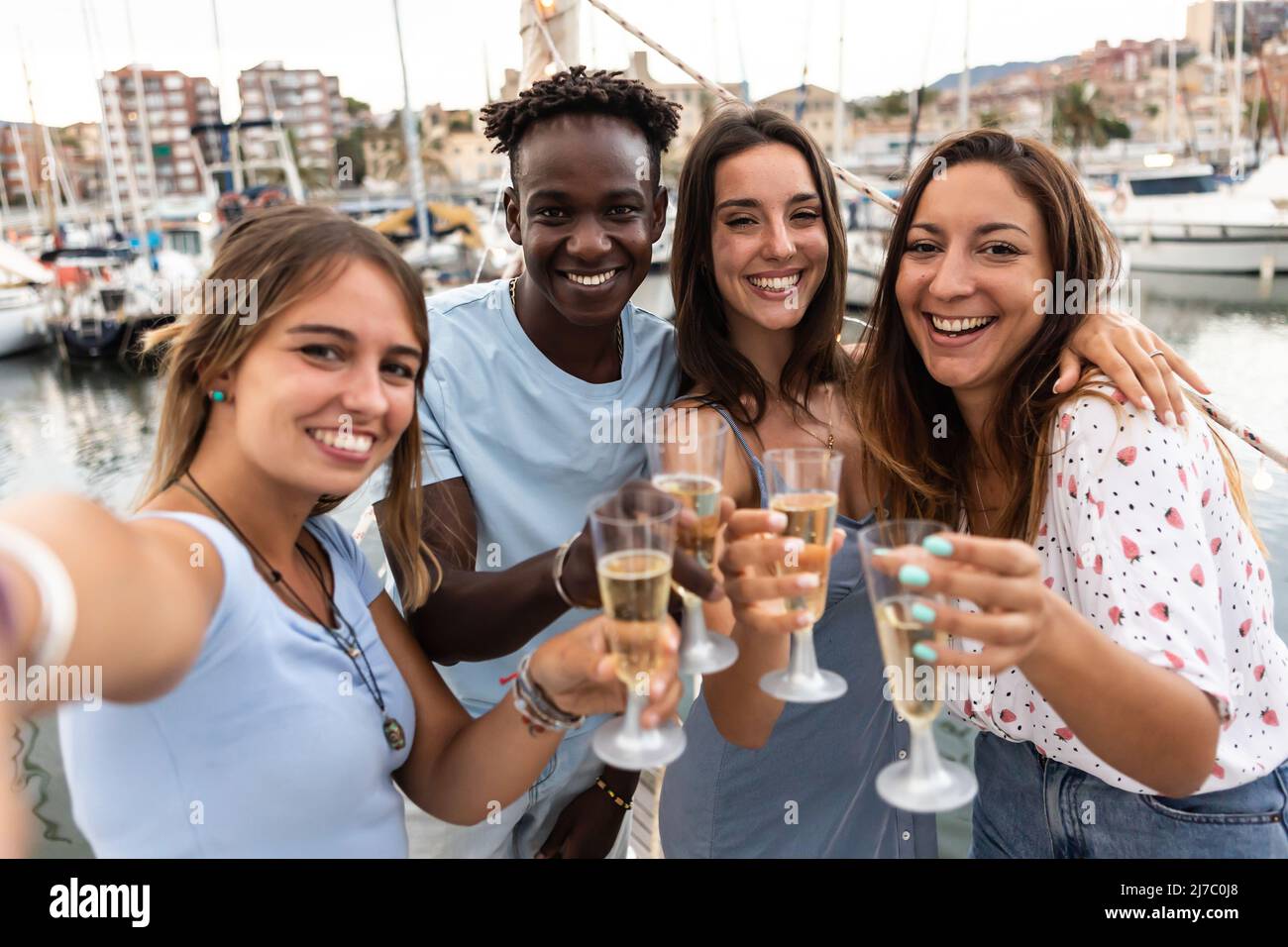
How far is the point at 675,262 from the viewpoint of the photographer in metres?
2.74

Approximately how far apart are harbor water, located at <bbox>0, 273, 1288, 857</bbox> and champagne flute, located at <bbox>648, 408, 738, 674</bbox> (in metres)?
4.48

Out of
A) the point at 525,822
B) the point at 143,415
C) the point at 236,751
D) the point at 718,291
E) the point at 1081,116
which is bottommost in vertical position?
the point at 143,415

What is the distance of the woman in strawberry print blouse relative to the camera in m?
1.57

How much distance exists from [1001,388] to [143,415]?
851 inches

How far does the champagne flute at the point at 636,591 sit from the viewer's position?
1.50 m

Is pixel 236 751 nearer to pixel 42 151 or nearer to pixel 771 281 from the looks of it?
pixel 771 281

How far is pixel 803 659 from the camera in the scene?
6.06 ft

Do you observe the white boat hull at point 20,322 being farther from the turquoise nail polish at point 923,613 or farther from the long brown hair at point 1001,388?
the turquoise nail polish at point 923,613

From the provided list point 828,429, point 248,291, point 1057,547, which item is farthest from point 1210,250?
point 248,291

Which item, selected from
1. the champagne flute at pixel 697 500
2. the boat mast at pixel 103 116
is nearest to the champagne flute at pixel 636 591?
the champagne flute at pixel 697 500

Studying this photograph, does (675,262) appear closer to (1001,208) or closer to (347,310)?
(1001,208)

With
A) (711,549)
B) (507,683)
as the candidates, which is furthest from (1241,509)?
(507,683)

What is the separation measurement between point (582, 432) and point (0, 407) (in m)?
23.2

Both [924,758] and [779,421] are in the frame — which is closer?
[924,758]
